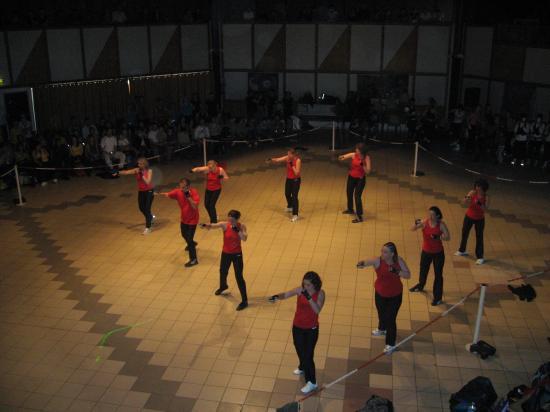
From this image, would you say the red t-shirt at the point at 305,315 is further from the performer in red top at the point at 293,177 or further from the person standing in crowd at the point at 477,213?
the performer in red top at the point at 293,177

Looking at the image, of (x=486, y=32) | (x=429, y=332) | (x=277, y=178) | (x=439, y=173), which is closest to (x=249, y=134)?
(x=277, y=178)

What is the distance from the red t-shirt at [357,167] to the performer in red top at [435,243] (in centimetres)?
355

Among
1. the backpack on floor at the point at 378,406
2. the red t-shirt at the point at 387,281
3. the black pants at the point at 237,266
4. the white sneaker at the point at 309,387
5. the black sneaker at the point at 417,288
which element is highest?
the red t-shirt at the point at 387,281

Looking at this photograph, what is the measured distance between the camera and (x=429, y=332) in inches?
329

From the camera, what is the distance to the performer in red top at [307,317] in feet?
21.2

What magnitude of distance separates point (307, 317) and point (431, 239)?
295 centimetres

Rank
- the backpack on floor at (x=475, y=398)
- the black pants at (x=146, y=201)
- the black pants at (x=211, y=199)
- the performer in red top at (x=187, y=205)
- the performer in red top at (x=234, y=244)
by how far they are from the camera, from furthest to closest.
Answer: the black pants at (x=211, y=199), the black pants at (x=146, y=201), the performer in red top at (x=187, y=205), the performer in red top at (x=234, y=244), the backpack on floor at (x=475, y=398)

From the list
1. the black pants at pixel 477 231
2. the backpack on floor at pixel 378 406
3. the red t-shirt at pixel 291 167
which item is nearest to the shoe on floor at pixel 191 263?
the red t-shirt at pixel 291 167

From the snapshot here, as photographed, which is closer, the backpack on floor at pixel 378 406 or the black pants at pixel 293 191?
the backpack on floor at pixel 378 406

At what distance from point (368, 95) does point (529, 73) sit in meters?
5.93

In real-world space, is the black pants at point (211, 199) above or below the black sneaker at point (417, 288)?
above

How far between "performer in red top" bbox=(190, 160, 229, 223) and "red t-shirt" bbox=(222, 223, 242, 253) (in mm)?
3011

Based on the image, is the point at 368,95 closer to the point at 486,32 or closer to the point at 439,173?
→ the point at 486,32

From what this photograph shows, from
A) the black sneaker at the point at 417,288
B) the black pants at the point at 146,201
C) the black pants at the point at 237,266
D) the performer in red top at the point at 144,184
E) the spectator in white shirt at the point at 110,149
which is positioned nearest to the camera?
the black pants at the point at 237,266
